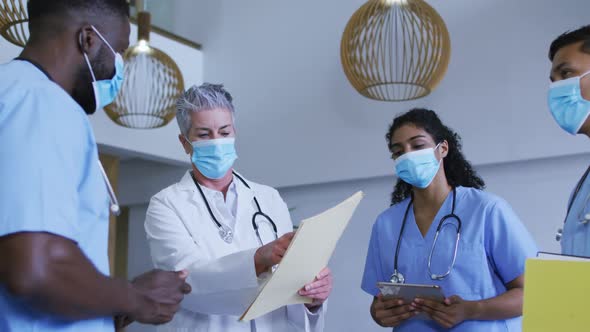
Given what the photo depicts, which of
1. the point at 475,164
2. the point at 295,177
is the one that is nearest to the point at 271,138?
the point at 295,177

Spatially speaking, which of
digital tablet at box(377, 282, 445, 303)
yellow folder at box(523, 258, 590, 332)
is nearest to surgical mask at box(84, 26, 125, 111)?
yellow folder at box(523, 258, 590, 332)

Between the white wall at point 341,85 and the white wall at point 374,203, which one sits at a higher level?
the white wall at point 341,85

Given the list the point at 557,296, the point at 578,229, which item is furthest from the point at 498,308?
the point at 557,296

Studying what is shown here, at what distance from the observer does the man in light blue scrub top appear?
2250 mm

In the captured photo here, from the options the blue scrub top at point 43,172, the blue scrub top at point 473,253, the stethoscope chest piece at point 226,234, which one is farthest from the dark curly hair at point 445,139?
the blue scrub top at point 43,172

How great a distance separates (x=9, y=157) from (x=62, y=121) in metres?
0.12

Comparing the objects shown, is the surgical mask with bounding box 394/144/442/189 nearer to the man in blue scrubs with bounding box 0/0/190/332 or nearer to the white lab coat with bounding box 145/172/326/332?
the white lab coat with bounding box 145/172/326/332

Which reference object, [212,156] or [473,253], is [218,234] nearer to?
[212,156]

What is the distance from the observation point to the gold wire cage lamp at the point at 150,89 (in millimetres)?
5070

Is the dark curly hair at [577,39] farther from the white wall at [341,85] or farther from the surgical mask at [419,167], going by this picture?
the white wall at [341,85]

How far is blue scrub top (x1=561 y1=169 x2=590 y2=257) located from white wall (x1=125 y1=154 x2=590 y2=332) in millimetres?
1985

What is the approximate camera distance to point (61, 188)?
119 cm

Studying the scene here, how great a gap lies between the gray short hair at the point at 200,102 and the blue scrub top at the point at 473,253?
933 mm

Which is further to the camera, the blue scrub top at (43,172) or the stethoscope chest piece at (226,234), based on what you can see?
the stethoscope chest piece at (226,234)
